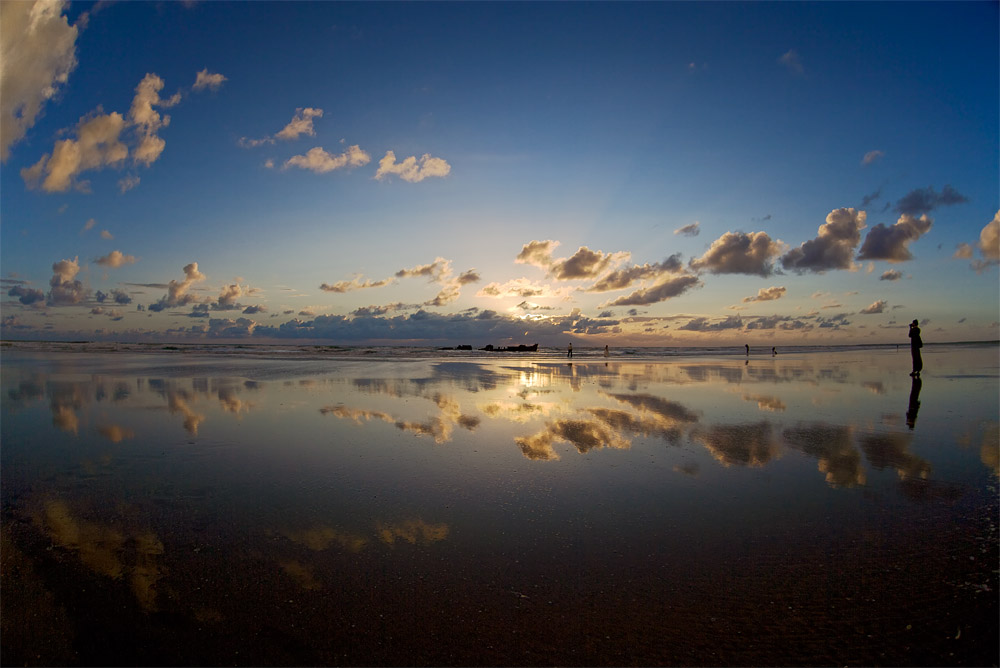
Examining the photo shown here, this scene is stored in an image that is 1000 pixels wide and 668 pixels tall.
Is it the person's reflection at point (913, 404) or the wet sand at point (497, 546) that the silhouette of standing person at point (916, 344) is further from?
the wet sand at point (497, 546)

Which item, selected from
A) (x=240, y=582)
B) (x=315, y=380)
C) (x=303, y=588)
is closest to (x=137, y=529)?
(x=240, y=582)

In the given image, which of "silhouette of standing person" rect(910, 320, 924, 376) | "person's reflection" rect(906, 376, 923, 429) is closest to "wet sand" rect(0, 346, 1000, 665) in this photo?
"person's reflection" rect(906, 376, 923, 429)

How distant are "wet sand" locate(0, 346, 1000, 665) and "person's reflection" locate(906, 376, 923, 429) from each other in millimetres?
1223

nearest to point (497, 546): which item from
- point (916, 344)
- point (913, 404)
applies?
point (913, 404)

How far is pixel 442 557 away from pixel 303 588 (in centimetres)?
125

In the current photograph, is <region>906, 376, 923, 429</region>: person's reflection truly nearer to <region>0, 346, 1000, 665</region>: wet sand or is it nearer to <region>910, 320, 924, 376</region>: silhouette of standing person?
<region>0, 346, 1000, 665</region>: wet sand

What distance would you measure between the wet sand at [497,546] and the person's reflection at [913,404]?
1.22 m

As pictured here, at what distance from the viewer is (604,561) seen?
4.69 meters

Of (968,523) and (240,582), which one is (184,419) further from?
(968,523)

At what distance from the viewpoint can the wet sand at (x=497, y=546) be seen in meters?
3.57

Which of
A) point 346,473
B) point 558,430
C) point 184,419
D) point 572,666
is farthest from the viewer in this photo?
point 184,419

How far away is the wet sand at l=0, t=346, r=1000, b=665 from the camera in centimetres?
357

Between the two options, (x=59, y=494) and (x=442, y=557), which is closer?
(x=442, y=557)

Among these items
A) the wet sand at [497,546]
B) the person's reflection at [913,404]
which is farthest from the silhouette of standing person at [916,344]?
the wet sand at [497,546]
